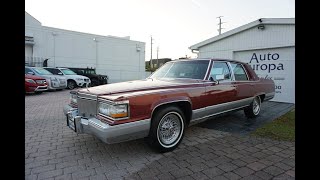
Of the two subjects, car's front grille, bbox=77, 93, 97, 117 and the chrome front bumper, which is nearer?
the chrome front bumper

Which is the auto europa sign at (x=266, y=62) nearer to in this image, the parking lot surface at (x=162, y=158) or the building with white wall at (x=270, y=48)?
the building with white wall at (x=270, y=48)

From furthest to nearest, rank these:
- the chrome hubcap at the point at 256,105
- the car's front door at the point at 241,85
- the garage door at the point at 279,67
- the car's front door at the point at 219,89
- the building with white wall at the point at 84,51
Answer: the building with white wall at the point at 84,51, the garage door at the point at 279,67, the chrome hubcap at the point at 256,105, the car's front door at the point at 241,85, the car's front door at the point at 219,89

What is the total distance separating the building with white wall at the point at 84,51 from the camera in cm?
2244

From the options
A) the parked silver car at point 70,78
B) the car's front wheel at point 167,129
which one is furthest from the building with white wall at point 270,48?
the parked silver car at point 70,78

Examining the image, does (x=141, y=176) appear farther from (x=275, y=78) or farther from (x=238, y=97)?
(x=275, y=78)

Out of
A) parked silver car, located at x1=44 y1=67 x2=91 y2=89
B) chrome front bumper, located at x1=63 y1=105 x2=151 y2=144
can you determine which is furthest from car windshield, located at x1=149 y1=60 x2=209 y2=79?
parked silver car, located at x1=44 y1=67 x2=91 y2=89

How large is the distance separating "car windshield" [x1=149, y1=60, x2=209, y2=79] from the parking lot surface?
132 centimetres

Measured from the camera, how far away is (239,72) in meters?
5.98

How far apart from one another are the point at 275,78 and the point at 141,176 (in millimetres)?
9139

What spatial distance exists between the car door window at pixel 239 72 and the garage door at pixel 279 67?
4.64 m

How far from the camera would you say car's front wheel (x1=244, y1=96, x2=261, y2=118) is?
636 centimetres

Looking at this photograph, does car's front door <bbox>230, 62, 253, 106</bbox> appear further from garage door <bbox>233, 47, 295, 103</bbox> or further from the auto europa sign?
the auto europa sign

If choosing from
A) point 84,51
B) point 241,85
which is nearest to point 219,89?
point 241,85

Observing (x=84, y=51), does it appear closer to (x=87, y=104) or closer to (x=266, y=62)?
(x=266, y=62)
